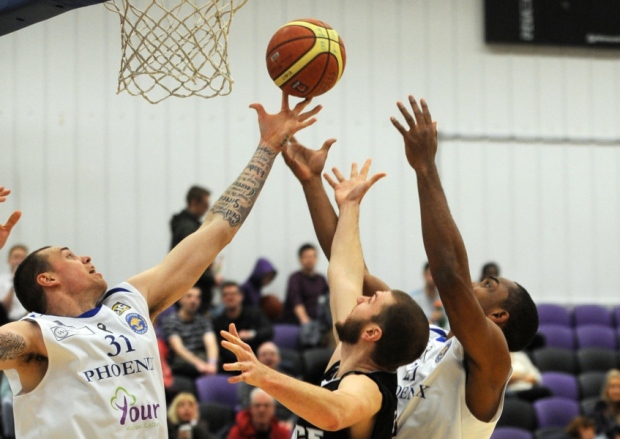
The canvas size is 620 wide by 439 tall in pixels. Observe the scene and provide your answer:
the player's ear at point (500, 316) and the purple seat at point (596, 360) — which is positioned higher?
the player's ear at point (500, 316)

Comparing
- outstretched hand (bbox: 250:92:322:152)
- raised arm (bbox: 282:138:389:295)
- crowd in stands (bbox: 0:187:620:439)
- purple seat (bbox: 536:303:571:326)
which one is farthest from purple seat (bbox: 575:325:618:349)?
outstretched hand (bbox: 250:92:322:152)

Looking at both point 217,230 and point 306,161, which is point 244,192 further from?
point 306,161

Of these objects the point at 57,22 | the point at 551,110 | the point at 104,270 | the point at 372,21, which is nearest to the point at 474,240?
the point at 551,110

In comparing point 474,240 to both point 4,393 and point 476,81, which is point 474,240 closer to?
point 476,81

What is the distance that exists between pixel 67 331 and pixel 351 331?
3.39ft

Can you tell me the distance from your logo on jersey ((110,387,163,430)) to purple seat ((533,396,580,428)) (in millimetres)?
6016

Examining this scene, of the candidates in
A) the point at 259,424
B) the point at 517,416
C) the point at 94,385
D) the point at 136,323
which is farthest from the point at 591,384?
the point at 94,385

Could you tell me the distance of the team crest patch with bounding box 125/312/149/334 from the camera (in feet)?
11.7

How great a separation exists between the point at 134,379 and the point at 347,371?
0.78 meters

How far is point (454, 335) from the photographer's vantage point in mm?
3664

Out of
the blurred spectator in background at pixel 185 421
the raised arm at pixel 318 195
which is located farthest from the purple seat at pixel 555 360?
the raised arm at pixel 318 195

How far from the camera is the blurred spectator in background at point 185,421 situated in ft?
23.9

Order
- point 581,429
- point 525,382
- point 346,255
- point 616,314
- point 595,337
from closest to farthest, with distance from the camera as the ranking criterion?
1. point 346,255
2. point 581,429
3. point 525,382
4. point 595,337
5. point 616,314

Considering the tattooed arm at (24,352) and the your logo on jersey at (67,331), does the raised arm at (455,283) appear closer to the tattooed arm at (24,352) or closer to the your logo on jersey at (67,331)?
the your logo on jersey at (67,331)
